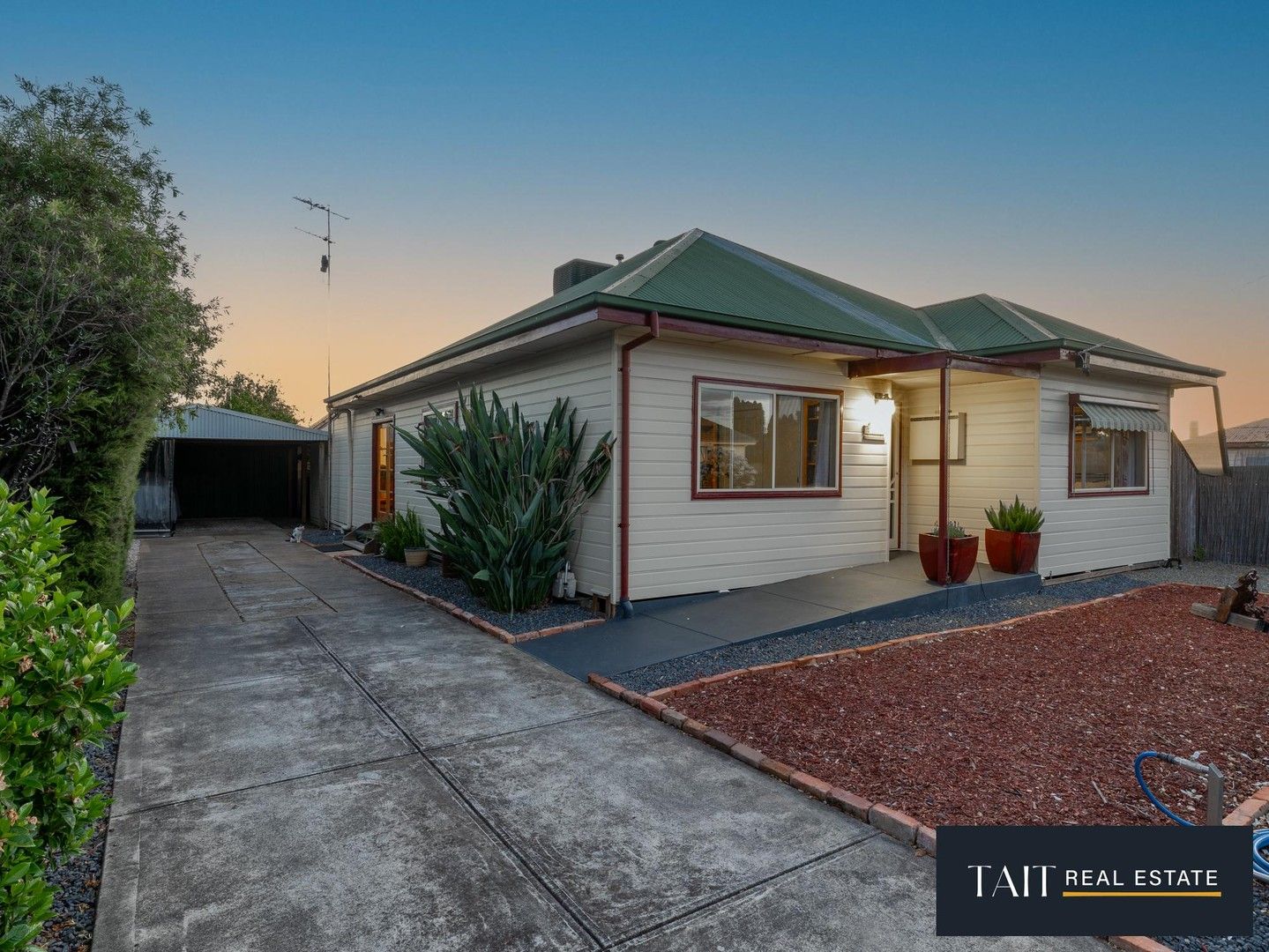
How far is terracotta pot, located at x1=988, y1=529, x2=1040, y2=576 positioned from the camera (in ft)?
25.4

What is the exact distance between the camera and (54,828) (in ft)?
5.26

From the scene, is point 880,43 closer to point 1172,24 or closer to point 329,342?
point 1172,24

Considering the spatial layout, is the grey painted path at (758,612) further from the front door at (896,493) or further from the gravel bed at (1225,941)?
the gravel bed at (1225,941)

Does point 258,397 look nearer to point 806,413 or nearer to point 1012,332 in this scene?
point 806,413

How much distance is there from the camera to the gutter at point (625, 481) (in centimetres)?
619

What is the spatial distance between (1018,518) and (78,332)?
362 inches

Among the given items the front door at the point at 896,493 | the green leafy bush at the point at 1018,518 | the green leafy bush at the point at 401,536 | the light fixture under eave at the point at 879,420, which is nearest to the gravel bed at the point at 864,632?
the green leafy bush at the point at 1018,518

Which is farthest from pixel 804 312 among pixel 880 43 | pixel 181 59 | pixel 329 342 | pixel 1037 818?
pixel 329 342

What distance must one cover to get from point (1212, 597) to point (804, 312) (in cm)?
590

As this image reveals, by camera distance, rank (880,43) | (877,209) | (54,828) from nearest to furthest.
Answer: (54,828), (880,43), (877,209)

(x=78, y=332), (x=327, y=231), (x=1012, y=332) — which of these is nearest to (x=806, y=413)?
(x=1012, y=332)

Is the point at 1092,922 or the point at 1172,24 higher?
the point at 1172,24

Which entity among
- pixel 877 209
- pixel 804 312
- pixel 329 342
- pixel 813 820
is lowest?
pixel 813 820

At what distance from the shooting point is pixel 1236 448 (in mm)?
19484
